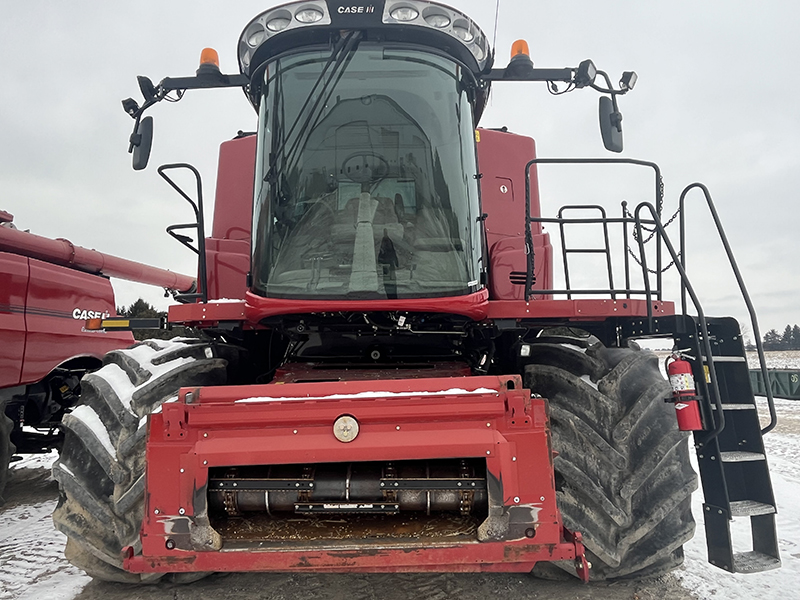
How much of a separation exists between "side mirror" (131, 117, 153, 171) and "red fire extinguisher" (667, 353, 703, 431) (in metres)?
3.29

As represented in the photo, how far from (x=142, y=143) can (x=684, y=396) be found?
11.2ft

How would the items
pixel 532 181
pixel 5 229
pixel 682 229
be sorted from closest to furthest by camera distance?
1. pixel 682 229
2. pixel 532 181
3. pixel 5 229

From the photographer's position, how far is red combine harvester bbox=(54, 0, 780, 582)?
2.38 m

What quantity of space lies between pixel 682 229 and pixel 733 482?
144 centimetres

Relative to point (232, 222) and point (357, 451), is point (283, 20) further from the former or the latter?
point (357, 451)

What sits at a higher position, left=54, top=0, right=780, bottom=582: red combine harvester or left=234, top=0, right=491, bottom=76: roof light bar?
left=234, top=0, right=491, bottom=76: roof light bar

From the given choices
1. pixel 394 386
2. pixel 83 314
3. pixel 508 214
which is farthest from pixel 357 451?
pixel 83 314

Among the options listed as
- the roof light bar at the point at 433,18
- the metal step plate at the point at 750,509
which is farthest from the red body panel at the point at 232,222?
the metal step plate at the point at 750,509

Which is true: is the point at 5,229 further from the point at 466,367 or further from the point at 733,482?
the point at 733,482

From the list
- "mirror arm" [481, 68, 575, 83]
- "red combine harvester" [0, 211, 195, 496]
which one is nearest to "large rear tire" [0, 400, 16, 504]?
"red combine harvester" [0, 211, 195, 496]

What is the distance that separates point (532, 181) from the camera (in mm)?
5117

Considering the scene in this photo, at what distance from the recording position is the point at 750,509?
2.96m

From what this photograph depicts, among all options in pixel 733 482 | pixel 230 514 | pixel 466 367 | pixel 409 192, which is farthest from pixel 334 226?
pixel 733 482

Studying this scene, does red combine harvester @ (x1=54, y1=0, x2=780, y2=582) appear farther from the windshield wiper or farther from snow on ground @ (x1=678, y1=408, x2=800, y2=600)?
snow on ground @ (x1=678, y1=408, x2=800, y2=600)
